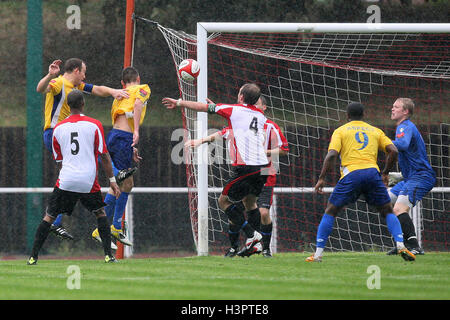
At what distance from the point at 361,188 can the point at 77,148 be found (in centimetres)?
306

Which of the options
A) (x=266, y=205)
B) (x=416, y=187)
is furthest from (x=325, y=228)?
(x=416, y=187)

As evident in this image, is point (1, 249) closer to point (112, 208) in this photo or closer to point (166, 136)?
point (166, 136)

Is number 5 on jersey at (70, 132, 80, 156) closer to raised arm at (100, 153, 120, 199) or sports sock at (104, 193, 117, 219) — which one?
raised arm at (100, 153, 120, 199)

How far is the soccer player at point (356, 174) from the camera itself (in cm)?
909

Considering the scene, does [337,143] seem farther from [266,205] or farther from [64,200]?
[64,200]

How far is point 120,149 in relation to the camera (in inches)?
421

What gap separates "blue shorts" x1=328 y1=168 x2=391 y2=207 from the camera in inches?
357

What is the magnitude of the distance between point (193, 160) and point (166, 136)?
5.43 metres
